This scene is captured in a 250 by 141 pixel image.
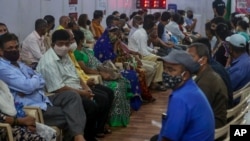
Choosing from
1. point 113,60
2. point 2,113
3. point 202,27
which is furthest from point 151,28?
point 202,27

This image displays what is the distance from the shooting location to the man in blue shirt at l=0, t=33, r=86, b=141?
13.3 ft

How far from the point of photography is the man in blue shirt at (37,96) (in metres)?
4.06

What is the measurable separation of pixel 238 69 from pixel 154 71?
3014 mm

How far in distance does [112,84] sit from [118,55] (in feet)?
3.30

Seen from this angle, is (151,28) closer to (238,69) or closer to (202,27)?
(238,69)

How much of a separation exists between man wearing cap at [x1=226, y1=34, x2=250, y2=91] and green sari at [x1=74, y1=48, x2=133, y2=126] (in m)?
1.51

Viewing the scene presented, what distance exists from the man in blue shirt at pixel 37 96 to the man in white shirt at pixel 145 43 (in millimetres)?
3308

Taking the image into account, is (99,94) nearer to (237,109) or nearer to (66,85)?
(66,85)

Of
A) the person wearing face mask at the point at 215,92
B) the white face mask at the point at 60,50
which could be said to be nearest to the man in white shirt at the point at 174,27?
the white face mask at the point at 60,50

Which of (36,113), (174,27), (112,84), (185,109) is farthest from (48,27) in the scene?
(185,109)

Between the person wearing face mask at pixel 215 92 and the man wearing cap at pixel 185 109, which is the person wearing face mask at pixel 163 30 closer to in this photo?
the person wearing face mask at pixel 215 92

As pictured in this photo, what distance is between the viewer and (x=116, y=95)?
5.53m

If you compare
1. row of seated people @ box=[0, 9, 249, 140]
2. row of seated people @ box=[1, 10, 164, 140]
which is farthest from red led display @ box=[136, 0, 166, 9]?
row of seated people @ box=[1, 10, 164, 140]

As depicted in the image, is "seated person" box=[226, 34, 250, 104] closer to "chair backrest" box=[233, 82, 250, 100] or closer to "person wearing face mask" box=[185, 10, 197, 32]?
"chair backrest" box=[233, 82, 250, 100]
